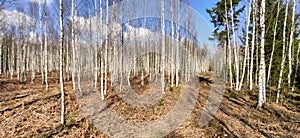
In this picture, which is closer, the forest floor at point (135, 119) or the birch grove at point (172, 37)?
the forest floor at point (135, 119)

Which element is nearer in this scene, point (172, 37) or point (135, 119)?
point (135, 119)

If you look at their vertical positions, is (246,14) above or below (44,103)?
above

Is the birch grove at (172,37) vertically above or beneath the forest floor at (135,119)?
above

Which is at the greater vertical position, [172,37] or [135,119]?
[172,37]

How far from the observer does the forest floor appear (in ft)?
23.1

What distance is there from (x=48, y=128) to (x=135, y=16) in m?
14.5

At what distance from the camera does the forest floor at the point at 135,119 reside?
7.03 meters

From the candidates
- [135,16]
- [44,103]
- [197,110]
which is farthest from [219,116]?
[135,16]

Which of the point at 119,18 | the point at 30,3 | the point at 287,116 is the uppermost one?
the point at 30,3

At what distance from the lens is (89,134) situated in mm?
7008

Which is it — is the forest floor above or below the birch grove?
below

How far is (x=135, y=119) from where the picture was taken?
873 centimetres

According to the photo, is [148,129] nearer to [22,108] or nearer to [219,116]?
[219,116]

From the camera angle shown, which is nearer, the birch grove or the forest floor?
the forest floor
